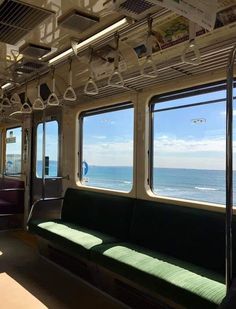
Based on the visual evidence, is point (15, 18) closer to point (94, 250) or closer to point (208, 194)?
point (94, 250)

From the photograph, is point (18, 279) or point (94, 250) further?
point (18, 279)

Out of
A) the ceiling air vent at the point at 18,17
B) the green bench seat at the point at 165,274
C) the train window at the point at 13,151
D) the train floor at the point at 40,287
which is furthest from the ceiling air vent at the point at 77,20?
the train window at the point at 13,151

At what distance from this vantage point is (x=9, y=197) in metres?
6.38

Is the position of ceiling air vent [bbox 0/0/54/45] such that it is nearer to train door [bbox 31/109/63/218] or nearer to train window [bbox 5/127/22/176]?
train door [bbox 31/109/63/218]

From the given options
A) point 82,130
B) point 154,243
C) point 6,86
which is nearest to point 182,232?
point 154,243

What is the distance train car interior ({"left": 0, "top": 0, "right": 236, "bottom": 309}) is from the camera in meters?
2.38

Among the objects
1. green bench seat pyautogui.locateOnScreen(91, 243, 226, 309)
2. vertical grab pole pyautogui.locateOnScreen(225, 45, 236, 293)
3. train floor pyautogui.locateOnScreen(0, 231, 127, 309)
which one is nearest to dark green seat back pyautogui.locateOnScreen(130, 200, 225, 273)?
green bench seat pyautogui.locateOnScreen(91, 243, 226, 309)

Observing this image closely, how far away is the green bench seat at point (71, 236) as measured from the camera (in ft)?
11.3

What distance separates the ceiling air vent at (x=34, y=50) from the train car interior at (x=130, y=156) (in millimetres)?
20

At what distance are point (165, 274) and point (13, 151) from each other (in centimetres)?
572

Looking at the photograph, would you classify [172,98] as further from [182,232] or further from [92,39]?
[182,232]

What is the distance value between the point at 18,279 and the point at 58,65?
2.47m

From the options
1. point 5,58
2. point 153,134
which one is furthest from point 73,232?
point 5,58

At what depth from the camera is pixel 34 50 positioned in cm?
348
